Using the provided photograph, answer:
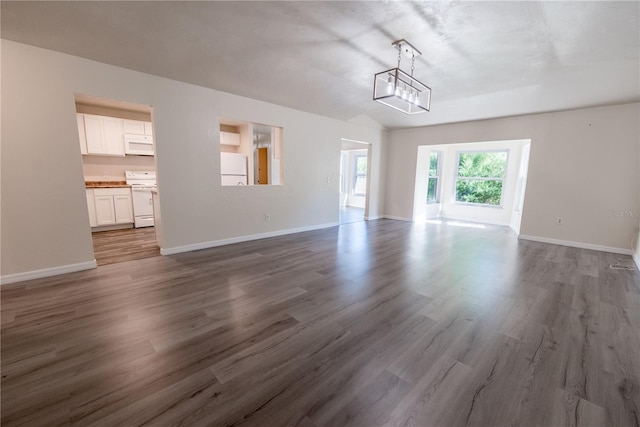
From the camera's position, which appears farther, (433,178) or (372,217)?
(433,178)

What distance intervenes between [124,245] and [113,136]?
2.47 meters

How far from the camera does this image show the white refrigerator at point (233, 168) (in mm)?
6238

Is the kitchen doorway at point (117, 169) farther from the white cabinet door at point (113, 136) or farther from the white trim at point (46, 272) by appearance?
the white trim at point (46, 272)

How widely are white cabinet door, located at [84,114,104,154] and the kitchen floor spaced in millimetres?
1618

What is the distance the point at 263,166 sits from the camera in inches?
284

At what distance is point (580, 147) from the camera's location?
4.69 m

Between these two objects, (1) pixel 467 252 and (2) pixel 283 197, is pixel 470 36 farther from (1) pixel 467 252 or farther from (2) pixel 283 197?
(2) pixel 283 197

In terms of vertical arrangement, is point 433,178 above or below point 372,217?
above

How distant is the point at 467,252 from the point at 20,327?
17.2 feet

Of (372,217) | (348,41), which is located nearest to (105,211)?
(348,41)

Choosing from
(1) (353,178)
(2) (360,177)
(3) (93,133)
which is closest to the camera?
(3) (93,133)

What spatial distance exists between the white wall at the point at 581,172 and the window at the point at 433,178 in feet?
6.00

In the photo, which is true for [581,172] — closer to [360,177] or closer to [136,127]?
[360,177]

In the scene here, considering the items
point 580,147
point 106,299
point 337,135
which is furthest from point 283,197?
point 580,147
